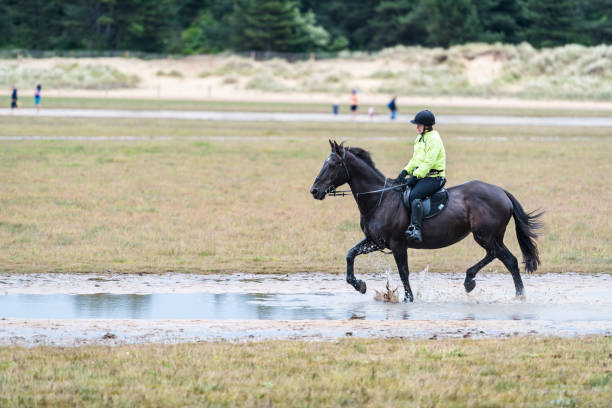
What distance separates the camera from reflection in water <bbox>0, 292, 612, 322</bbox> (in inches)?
499

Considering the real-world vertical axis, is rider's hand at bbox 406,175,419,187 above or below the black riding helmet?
below

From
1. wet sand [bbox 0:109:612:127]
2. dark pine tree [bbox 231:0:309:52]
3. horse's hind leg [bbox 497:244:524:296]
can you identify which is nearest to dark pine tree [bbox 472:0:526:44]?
dark pine tree [bbox 231:0:309:52]

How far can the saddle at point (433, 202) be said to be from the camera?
1356 centimetres

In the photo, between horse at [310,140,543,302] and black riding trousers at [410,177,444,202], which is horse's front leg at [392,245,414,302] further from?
black riding trousers at [410,177,444,202]

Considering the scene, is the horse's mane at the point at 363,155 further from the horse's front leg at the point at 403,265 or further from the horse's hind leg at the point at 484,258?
the horse's hind leg at the point at 484,258

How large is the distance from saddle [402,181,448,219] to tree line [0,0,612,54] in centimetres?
8159

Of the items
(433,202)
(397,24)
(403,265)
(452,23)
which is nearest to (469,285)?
(403,265)

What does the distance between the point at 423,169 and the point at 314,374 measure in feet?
16.5

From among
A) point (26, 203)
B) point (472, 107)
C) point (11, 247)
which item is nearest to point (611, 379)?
point (11, 247)

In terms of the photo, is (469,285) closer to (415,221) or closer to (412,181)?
(415,221)

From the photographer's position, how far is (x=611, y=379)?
896 cm

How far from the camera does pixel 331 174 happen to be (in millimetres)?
13430

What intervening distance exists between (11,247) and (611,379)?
1288 centimetres

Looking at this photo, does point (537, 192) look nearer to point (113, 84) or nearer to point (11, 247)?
point (11, 247)
